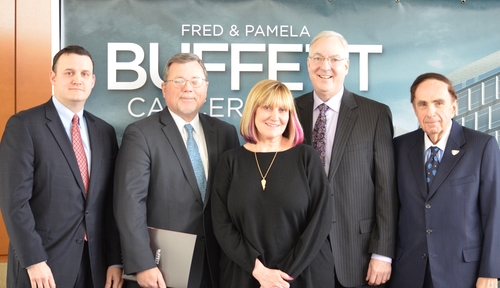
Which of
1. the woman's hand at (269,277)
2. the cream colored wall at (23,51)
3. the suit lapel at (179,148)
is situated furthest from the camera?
the cream colored wall at (23,51)

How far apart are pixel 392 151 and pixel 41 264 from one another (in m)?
2.02

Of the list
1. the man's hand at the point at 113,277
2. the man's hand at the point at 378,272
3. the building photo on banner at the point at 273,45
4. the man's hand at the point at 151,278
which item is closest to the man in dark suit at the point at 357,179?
the man's hand at the point at 378,272

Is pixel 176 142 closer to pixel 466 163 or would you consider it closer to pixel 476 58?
pixel 466 163

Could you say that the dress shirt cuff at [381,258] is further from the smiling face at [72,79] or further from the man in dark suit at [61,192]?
the smiling face at [72,79]

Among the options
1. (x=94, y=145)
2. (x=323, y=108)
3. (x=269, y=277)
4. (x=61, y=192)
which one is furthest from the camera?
(x=323, y=108)

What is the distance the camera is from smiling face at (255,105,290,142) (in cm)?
260

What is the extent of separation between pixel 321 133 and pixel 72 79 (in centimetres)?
147

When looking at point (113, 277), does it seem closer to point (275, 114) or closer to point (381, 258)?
point (275, 114)

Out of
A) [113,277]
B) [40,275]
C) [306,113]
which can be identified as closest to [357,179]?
[306,113]

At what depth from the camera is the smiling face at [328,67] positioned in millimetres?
3020

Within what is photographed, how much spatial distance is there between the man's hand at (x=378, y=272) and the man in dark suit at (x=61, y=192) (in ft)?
4.73

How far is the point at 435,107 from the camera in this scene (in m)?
2.79

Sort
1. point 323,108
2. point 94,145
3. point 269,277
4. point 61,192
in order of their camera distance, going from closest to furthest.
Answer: point 269,277
point 61,192
point 94,145
point 323,108

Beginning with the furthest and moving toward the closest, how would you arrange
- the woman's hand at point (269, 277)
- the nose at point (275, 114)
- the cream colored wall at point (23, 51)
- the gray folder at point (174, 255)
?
the cream colored wall at point (23, 51)
the gray folder at point (174, 255)
the nose at point (275, 114)
the woman's hand at point (269, 277)
